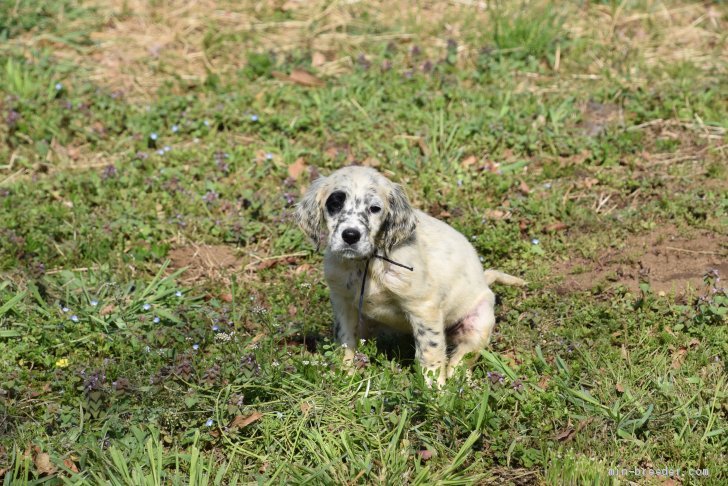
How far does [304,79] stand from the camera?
8516 mm

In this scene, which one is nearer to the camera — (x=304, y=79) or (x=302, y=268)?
(x=302, y=268)

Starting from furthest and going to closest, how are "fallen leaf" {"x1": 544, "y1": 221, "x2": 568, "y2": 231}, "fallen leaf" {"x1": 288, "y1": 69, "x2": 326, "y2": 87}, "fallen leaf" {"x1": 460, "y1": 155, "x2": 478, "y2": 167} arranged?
"fallen leaf" {"x1": 288, "y1": 69, "x2": 326, "y2": 87}, "fallen leaf" {"x1": 460, "y1": 155, "x2": 478, "y2": 167}, "fallen leaf" {"x1": 544, "y1": 221, "x2": 568, "y2": 231}

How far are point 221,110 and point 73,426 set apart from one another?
3878 mm

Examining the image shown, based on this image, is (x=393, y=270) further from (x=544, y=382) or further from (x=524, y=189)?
(x=524, y=189)

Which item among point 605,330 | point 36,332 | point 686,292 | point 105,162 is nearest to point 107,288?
point 36,332

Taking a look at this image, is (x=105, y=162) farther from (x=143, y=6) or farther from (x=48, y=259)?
(x=143, y=6)

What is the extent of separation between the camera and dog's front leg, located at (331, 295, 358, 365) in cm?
531

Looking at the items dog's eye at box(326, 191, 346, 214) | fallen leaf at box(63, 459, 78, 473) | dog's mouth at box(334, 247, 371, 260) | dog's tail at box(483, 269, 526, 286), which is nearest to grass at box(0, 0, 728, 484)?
fallen leaf at box(63, 459, 78, 473)

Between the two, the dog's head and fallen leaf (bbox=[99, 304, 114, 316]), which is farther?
fallen leaf (bbox=[99, 304, 114, 316])

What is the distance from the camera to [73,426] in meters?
4.83

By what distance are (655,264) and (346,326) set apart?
2186mm

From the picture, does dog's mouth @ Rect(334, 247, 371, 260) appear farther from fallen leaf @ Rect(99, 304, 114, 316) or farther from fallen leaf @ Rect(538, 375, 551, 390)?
fallen leaf @ Rect(99, 304, 114, 316)

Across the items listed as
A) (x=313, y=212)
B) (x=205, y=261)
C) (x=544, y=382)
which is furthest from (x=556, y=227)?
(x=205, y=261)

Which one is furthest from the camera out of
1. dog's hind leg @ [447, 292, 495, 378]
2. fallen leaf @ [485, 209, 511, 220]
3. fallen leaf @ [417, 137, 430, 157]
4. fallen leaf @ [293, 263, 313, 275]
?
fallen leaf @ [417, 137, 430, 157]
